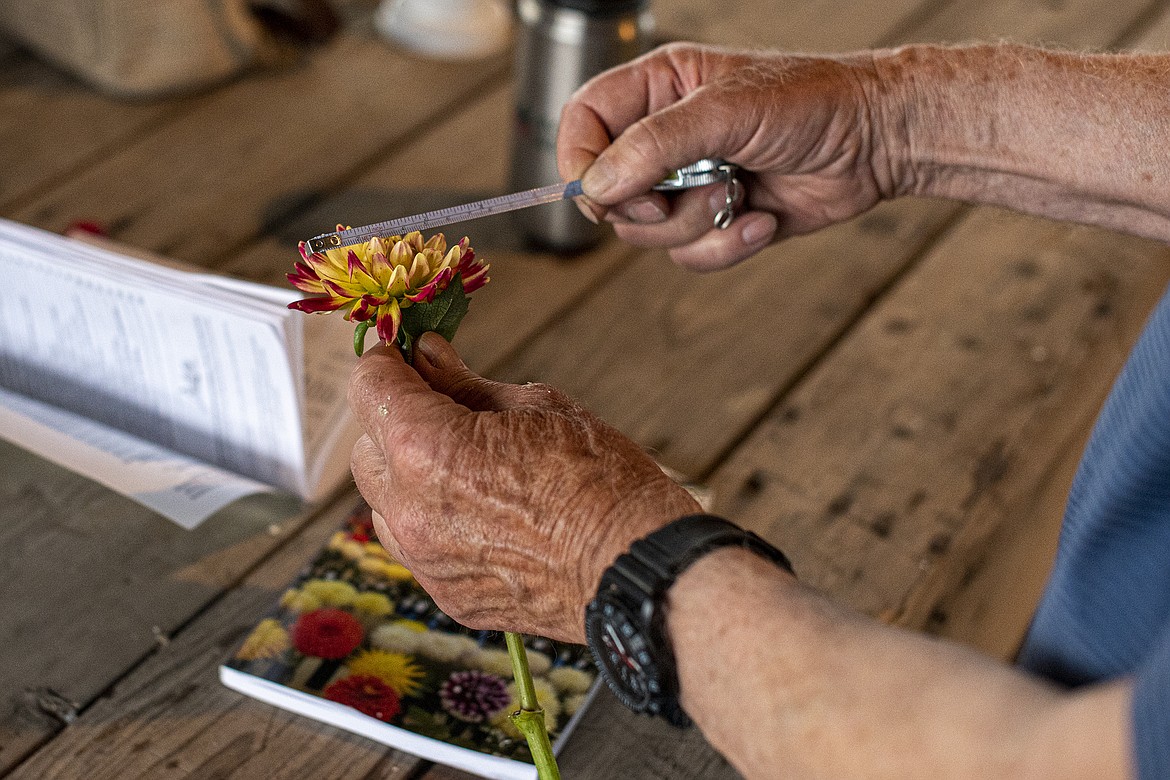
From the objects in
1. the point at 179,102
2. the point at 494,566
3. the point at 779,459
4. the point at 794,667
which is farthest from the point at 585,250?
the point at 794,667

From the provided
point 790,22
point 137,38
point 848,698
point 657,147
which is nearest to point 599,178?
point 657,147

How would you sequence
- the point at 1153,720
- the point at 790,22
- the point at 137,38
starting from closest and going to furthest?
the point at 1153,720
the point at 137,38
the point at 790,22

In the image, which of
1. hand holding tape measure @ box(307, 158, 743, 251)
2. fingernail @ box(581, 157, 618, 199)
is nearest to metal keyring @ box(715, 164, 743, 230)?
hand holding tape measure @ box(307, 158, 743, 251)

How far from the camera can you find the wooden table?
2.54 ft

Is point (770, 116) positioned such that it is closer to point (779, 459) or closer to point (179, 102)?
point (779, 459)

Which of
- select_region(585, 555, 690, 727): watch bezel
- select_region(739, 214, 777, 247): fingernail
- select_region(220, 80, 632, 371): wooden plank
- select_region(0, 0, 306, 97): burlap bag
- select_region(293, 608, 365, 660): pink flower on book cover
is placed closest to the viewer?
select_region(585, 555, 690, 727): watch bezel

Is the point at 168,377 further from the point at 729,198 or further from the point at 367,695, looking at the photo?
the point at 729,198

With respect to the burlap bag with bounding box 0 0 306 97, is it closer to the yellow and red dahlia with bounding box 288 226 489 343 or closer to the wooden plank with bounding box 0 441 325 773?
the wooden plank with bounding box 0 441 325 773

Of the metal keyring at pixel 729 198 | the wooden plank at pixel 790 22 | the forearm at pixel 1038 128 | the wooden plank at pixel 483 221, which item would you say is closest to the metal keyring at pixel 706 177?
→ the metal keyring at pixel 729 198

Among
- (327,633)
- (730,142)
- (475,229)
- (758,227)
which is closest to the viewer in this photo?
(327,633)

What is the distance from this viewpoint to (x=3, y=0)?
1.49 m

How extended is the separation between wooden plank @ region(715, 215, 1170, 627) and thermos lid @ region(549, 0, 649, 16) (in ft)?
1.40

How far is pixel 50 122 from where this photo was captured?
1405 mm

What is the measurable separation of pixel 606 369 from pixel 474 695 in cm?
44
